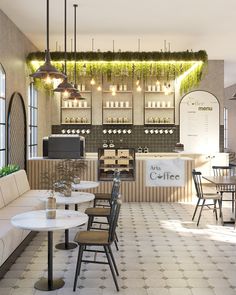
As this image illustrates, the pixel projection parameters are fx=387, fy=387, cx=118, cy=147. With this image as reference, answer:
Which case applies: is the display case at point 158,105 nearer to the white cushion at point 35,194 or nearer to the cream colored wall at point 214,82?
the cream colored wall at point 214,82

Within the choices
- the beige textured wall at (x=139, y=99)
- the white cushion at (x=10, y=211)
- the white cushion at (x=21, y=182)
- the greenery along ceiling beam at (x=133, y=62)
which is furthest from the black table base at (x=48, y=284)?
the beige textured wall at (x=139, y=99)

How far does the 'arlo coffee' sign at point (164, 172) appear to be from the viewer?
8773 millimetres

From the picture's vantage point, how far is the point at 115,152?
9266 mm

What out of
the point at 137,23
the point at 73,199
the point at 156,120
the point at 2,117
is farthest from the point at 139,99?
the point at 73,199

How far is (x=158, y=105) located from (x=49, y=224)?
27.1 feet

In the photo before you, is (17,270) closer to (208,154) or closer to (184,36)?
(184,36)

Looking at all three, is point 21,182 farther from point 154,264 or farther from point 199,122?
point 199,122

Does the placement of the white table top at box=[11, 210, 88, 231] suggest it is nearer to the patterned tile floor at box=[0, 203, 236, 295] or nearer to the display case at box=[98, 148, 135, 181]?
the patterned tile floor at box=[0, 203, 236, 295]

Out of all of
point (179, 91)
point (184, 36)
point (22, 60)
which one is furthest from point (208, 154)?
point (22, 60)

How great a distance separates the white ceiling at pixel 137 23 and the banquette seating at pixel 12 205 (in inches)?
122

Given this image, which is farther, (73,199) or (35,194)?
(35,194)

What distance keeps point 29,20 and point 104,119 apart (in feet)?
14.7

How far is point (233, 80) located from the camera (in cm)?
1622

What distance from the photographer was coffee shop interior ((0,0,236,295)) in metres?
4.34
